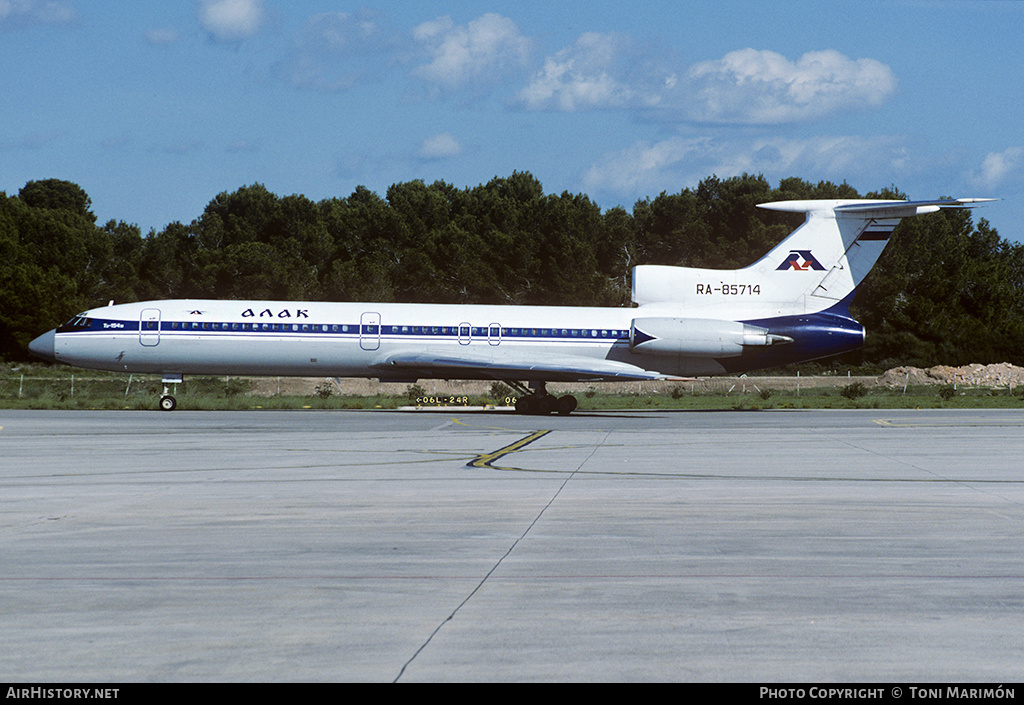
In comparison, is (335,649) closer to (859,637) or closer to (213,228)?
(859,637)

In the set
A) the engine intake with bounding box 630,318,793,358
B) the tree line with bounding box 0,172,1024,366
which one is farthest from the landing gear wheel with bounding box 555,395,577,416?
the tree line with bounding box 0,172,1024,366

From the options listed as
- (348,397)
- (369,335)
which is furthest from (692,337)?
(348,397)

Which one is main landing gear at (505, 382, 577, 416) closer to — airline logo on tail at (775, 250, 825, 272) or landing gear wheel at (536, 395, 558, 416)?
landing gear wheel at (536, 395, 558, 416)

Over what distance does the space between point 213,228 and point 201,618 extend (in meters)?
74.8

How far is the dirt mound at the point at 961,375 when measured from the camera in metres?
65.8

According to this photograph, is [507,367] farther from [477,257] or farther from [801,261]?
[477,257]

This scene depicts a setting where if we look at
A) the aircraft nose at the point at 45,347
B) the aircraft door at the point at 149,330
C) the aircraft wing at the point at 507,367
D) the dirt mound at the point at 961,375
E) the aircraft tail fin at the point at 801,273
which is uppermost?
the aircraft tail fin at the point at 801,273

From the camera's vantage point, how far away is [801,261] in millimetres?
36312

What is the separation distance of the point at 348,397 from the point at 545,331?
20.1 meters

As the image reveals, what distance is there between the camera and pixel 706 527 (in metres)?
10.6

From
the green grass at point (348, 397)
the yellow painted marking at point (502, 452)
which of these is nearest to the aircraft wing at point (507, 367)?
the green grass at point (348, 397)

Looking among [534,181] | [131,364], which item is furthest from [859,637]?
[534,181]

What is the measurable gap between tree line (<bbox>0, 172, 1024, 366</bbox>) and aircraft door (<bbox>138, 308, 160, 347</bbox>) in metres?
33.4

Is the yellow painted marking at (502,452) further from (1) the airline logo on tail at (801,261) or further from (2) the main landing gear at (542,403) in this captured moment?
(1) the airline logo on tail at (801,261)
